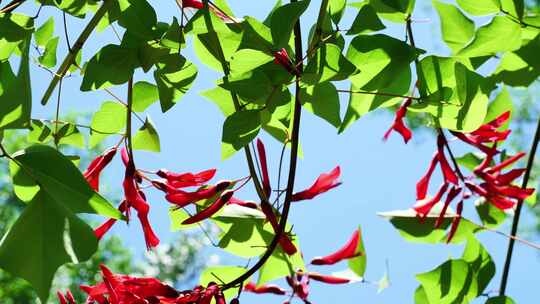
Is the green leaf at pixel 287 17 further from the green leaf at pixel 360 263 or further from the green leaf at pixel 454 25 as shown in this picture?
the green leaf at pixel 360 263

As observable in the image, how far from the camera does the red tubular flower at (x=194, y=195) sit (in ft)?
1.89

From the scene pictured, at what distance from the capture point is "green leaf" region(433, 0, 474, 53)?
0.57 metres

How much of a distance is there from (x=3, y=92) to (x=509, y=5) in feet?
1.13

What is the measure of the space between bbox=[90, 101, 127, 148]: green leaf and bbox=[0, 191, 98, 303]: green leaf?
231mm

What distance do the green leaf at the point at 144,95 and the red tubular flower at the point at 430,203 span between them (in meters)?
0.29

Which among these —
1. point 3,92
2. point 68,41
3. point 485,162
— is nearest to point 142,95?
point 68,41

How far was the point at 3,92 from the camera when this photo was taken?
0.40m

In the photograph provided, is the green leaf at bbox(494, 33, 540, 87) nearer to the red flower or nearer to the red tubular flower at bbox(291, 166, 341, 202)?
the red tubular flower at bbox(291, 166, 341, 202)

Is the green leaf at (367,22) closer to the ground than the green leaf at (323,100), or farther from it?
farther from it

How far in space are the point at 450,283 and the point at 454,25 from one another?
22 cm

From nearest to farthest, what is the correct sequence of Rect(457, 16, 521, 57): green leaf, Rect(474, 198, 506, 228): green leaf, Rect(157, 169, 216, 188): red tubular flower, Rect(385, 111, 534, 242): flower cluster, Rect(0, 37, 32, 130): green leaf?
1. Rect(0, 37, 32, 130): green leaf
2. Rect(457, 16, 521, 57): green leaf
3. Rect(157, 169, 216, 188): red tubular flower
4. Rect(385, 111, 534, 242): flower cluster
5. Rect(474, 198, 506, 228): green leaf

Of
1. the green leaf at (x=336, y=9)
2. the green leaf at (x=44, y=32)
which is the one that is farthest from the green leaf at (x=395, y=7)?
the green leaf at (x=44, y=32)

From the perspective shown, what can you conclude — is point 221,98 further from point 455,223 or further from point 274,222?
point 455,223

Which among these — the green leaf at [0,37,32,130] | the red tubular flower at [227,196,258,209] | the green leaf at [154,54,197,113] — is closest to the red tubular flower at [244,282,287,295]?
the red tubular flower at [227,196,258,209]
